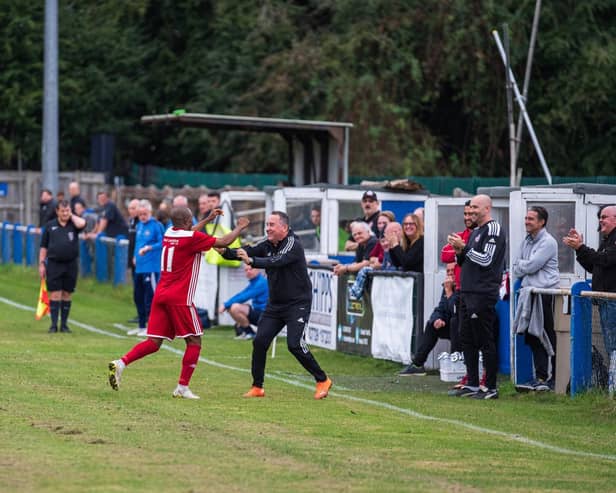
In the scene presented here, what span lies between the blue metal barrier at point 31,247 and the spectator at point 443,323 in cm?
1844

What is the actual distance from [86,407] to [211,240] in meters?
2.03

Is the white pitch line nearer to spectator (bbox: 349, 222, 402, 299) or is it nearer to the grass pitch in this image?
the grass pitch

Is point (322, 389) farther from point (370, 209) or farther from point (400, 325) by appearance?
point (370, 209)

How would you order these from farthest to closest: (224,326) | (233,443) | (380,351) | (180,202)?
(224,326), (180,202), (380,351), (233,443)

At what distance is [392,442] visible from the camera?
1098cm

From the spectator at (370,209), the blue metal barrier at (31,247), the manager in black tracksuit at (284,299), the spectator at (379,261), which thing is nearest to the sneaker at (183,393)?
the manager in black tracksuit at (284,299)

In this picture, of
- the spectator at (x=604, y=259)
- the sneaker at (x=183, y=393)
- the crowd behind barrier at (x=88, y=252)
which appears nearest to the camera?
the spectator at (x=604, y=259)

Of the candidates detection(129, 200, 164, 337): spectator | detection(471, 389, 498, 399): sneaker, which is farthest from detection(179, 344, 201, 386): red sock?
detection(129, 200, 164, 337): spectator

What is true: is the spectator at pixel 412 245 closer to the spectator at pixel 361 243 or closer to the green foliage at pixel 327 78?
the spectator at pixel 361 243

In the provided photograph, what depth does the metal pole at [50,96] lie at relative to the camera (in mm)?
30812

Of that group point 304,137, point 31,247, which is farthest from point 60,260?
point 31,247

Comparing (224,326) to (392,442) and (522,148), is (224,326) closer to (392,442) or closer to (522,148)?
(392,442)

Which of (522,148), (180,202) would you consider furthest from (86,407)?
(522,148)

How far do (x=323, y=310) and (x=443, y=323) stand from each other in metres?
4.03
